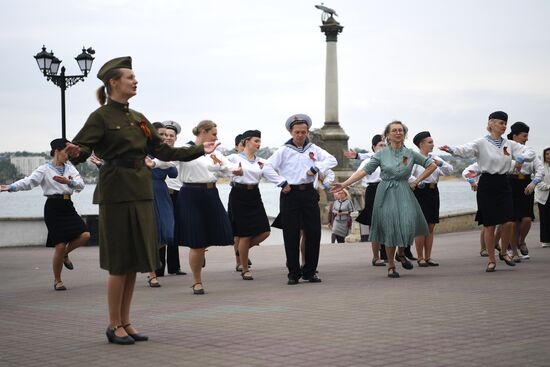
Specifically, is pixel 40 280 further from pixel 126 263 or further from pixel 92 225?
pixel 92 225

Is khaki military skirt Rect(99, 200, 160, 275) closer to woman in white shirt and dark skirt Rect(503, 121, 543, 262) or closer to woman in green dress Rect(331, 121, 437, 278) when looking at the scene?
woman in green dress Rect(331, 121, 437, 278)

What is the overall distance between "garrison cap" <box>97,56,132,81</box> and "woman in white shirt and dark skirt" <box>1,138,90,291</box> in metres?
5.20

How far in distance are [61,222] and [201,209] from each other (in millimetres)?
2364

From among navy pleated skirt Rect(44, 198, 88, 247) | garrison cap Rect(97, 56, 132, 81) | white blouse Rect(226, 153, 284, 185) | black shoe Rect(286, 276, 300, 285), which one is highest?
garrison cap Rect(97, 56, 132, 81)

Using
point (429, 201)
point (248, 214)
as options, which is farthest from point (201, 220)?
point (429, 201)

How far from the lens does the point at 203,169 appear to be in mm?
12297

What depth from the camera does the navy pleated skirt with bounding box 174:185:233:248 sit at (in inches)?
472

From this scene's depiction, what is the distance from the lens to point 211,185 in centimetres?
1231

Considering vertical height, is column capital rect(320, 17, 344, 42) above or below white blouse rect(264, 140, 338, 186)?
above

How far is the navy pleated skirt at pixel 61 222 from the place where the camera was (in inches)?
525

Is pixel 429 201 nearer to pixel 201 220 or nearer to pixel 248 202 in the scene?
pixel 248 202

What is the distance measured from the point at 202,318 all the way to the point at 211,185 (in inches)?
124

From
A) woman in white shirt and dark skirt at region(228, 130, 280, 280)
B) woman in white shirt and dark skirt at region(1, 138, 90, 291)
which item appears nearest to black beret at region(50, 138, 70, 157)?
woman in white shirt and dark skirt at region(1, 138, 90, 291)

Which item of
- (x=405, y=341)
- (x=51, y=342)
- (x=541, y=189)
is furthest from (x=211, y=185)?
(x=541, y=189)
